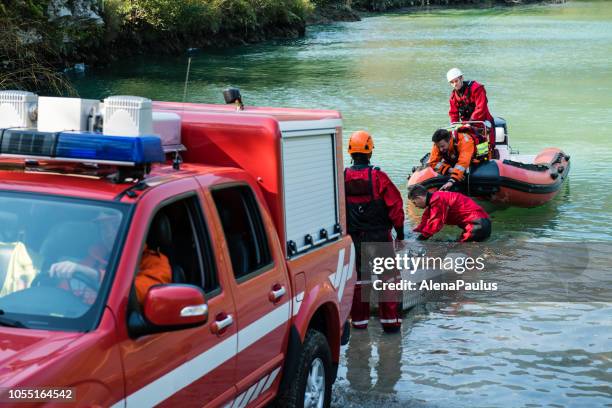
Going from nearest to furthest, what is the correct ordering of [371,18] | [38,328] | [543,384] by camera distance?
[38,328] → [543,384] → [371,18]

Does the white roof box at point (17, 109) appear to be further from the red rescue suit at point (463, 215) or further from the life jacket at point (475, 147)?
the life jacket at point (475, 147)

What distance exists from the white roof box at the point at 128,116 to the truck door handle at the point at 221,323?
3.00 ft

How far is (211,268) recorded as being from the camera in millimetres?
4758

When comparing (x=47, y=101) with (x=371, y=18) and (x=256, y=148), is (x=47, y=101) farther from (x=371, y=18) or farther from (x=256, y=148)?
(x=371, y=18)

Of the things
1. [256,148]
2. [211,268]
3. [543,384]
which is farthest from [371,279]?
[211,268]

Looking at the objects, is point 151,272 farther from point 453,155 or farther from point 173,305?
point 453,155

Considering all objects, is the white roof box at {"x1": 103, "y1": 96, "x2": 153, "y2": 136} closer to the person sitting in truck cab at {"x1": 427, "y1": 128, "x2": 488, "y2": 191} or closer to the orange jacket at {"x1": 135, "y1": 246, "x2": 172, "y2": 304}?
the orange jacket at {"x1": 135, "y1": 246, "x2": 172, "y2": 304}

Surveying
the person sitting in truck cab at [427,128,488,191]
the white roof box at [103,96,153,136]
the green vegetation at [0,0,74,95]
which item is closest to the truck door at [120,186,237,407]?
the white roof box at [103,96,153,136]

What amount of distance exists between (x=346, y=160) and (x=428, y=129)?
5908 millimetres

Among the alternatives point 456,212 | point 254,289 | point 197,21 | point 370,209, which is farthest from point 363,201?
point 197,21

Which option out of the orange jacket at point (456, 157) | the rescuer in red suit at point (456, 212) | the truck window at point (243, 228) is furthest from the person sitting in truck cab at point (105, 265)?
the orange jacket at point (456, 157)

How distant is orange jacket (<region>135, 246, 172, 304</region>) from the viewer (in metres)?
4.31

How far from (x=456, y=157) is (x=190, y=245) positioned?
33.7 feet

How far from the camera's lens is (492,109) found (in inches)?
1128
